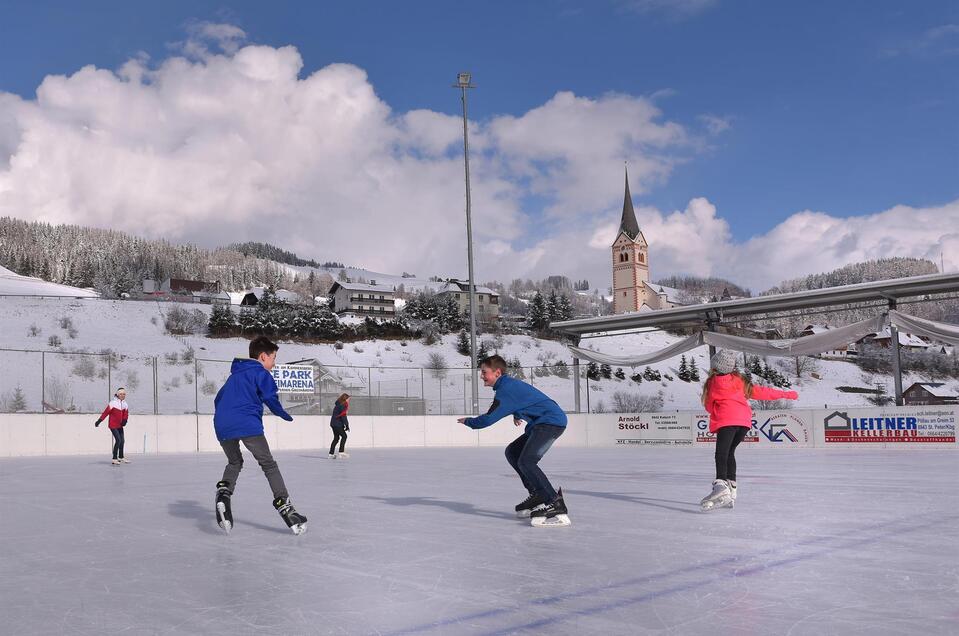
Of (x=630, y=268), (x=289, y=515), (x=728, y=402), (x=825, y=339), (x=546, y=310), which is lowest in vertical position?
(x=289, y=515)

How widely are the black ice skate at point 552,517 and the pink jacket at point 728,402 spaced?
1.82 m

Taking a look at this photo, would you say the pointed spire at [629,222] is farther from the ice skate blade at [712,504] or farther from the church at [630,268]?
the ice skate blade at [712,504]

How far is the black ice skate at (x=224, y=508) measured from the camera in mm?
6609

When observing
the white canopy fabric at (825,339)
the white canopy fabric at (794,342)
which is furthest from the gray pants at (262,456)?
the white canopy fabric at (794,342)

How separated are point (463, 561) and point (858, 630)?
2504 millimetres

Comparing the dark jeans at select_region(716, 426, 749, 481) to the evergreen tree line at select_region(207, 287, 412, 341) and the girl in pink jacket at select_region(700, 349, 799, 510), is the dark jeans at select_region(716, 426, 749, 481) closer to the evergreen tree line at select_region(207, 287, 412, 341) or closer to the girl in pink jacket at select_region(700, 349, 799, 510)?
the girl in pink jacket at select_region(700, 349, 799, 510)

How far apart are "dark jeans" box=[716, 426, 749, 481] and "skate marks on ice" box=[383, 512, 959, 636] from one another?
1.47m

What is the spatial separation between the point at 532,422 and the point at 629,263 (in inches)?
6264

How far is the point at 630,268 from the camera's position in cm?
16225

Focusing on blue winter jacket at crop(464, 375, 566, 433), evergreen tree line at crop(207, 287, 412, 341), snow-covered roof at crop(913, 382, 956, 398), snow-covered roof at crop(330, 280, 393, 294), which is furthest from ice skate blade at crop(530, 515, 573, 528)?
snow-covered roof at crop(330, 280, 393, 294)

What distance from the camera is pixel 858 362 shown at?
5231 centimetres

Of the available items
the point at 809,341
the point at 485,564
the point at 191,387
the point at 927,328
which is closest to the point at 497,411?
the point at 485,564

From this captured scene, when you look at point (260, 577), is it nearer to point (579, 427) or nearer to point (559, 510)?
point (559, 510)

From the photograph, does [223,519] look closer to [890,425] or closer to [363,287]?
[890,425]
